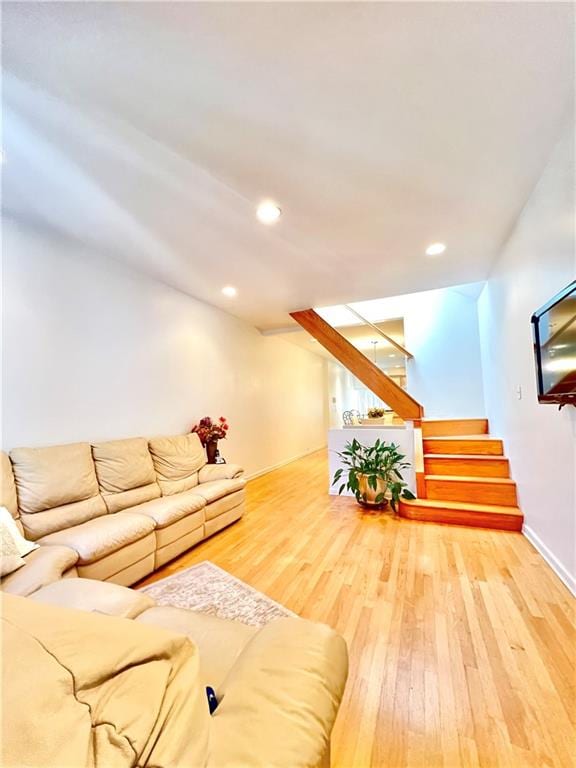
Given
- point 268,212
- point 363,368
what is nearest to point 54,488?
point 268,212

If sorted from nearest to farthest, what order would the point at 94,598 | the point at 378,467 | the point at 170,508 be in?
the point at 94,598
the point at 170,508
the point at 378,467

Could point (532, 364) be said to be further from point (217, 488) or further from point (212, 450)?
point (212, 450)

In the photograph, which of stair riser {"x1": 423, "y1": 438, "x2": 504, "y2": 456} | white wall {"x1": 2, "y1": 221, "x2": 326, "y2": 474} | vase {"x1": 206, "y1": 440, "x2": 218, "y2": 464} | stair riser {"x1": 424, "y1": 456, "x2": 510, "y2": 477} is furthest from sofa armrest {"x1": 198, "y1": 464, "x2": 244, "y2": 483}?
stair riser {"x1": 423, "y1": 438, "x2": 504, "y2": 456}

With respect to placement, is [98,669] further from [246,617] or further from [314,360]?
[314,360]

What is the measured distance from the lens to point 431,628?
168cm

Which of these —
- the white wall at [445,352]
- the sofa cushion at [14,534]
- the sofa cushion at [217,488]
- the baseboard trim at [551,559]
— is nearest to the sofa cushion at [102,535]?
the sofa cushion at [14,534]

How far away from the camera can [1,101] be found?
1.46m

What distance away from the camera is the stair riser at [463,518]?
2845mm

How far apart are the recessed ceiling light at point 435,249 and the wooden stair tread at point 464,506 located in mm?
2514

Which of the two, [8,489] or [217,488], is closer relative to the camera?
[8,489]

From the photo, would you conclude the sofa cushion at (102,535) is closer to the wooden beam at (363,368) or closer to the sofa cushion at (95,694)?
the sofa cushion at (95,694)

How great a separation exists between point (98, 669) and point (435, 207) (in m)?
2.91

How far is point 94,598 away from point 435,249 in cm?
350

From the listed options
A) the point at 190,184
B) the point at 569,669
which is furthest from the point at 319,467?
the point at 190,184
